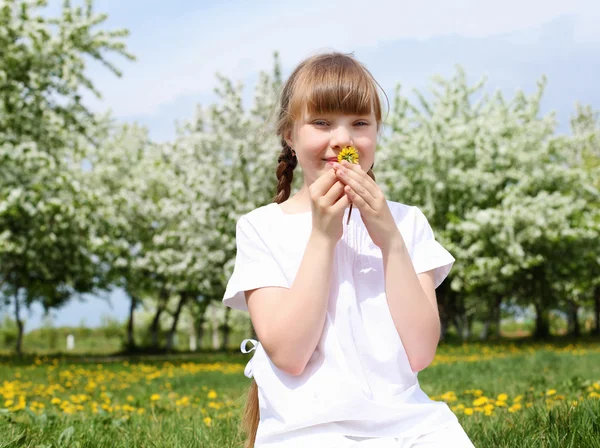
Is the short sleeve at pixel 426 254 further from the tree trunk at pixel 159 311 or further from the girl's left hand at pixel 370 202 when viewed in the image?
the tree trunk at pixel 159 311

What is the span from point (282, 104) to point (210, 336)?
54.8 m

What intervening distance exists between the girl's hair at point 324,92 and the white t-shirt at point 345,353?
14.6 inches

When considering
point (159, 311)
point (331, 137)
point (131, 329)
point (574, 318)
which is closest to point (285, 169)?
point (331, 137)

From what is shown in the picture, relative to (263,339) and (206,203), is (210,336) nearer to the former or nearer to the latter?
(206,203)

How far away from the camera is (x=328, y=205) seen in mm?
2160

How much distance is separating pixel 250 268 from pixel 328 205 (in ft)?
1.27

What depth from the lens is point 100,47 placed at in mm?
15477

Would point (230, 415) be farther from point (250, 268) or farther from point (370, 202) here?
point (370, 202)

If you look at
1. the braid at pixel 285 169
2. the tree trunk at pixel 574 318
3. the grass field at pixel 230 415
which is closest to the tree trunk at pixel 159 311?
the grass field at pixel 230 415

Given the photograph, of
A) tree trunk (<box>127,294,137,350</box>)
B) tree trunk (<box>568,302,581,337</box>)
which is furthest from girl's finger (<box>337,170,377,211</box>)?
tree trunk (<box>568,302,581,337</box>)

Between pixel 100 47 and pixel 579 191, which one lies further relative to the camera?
pixel 579 191

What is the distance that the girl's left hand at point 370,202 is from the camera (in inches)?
84.7

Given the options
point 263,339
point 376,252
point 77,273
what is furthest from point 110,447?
point 77,273

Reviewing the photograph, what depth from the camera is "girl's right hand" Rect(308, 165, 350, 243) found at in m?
2.15
